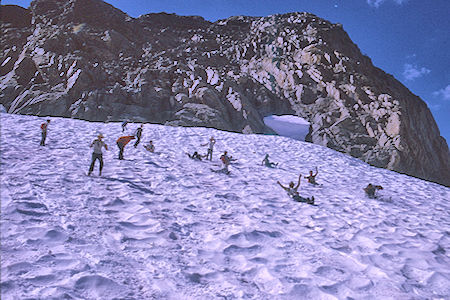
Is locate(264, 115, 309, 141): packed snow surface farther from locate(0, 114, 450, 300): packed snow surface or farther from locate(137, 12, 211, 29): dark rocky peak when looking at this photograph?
locate(137, 12, 211, 29): dark rocky peak

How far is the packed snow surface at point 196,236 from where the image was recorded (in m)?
4.66

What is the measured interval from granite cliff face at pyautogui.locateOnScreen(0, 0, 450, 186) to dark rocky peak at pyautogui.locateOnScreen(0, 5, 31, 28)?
0.95 ft

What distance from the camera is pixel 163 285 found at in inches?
181

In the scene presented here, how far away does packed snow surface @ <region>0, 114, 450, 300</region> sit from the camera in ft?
15.3

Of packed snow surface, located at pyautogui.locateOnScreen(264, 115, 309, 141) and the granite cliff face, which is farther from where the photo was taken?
packed snow surface, located at pyautogui.locateOnScreen(264, 115, 309, 141)

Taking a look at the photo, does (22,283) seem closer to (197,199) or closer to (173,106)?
(197,199)

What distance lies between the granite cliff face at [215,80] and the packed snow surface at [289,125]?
147 centimetres

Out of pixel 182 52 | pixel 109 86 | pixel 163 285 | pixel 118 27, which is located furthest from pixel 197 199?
pixel 118 27

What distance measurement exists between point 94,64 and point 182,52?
706 inches

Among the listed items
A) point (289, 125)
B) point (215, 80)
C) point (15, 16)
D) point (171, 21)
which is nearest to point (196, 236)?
point (289, 125)

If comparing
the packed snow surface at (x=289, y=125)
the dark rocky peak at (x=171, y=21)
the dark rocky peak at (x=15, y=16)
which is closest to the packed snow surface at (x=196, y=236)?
the packed snow surface at (x=289, y=125)

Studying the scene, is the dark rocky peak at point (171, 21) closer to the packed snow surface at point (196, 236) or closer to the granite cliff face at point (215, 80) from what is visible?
the granite cliff face at point (215, 80)

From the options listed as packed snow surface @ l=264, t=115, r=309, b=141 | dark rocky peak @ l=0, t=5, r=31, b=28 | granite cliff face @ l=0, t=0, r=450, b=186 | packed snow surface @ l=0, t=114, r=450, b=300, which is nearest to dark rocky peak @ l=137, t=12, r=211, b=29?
granite cliff face @ l=0, t=0, r=450, b=186

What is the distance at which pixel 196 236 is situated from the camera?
6.65 meters
